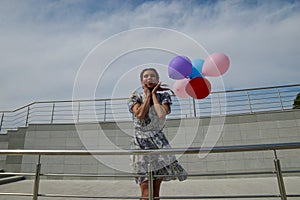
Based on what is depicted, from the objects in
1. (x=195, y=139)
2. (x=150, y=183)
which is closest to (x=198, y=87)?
(x=150, y=183)

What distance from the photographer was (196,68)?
75.1 inches

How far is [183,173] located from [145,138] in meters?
0.31

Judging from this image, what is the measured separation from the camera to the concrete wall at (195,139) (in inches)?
205

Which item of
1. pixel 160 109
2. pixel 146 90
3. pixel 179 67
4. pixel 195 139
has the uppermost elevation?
pixel 195 139

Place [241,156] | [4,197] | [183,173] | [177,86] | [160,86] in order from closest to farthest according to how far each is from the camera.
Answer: [183,173] < [160,86] < [177,86] < [4,197] < [241,156]

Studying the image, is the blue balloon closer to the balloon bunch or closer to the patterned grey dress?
the balloon bunch

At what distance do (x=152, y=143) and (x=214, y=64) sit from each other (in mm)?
1028

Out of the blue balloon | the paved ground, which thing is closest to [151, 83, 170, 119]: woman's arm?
the blue balloon

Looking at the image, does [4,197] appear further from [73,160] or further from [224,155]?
[224,155]

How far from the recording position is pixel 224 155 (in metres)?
5.31

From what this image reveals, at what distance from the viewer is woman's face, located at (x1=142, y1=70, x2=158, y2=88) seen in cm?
136

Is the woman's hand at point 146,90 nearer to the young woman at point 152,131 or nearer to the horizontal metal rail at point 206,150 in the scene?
the young woman at point 152,131

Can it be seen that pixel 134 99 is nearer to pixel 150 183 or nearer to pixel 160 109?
pixel 160 109

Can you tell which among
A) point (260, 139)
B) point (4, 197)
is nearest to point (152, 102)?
point (4, 197)
